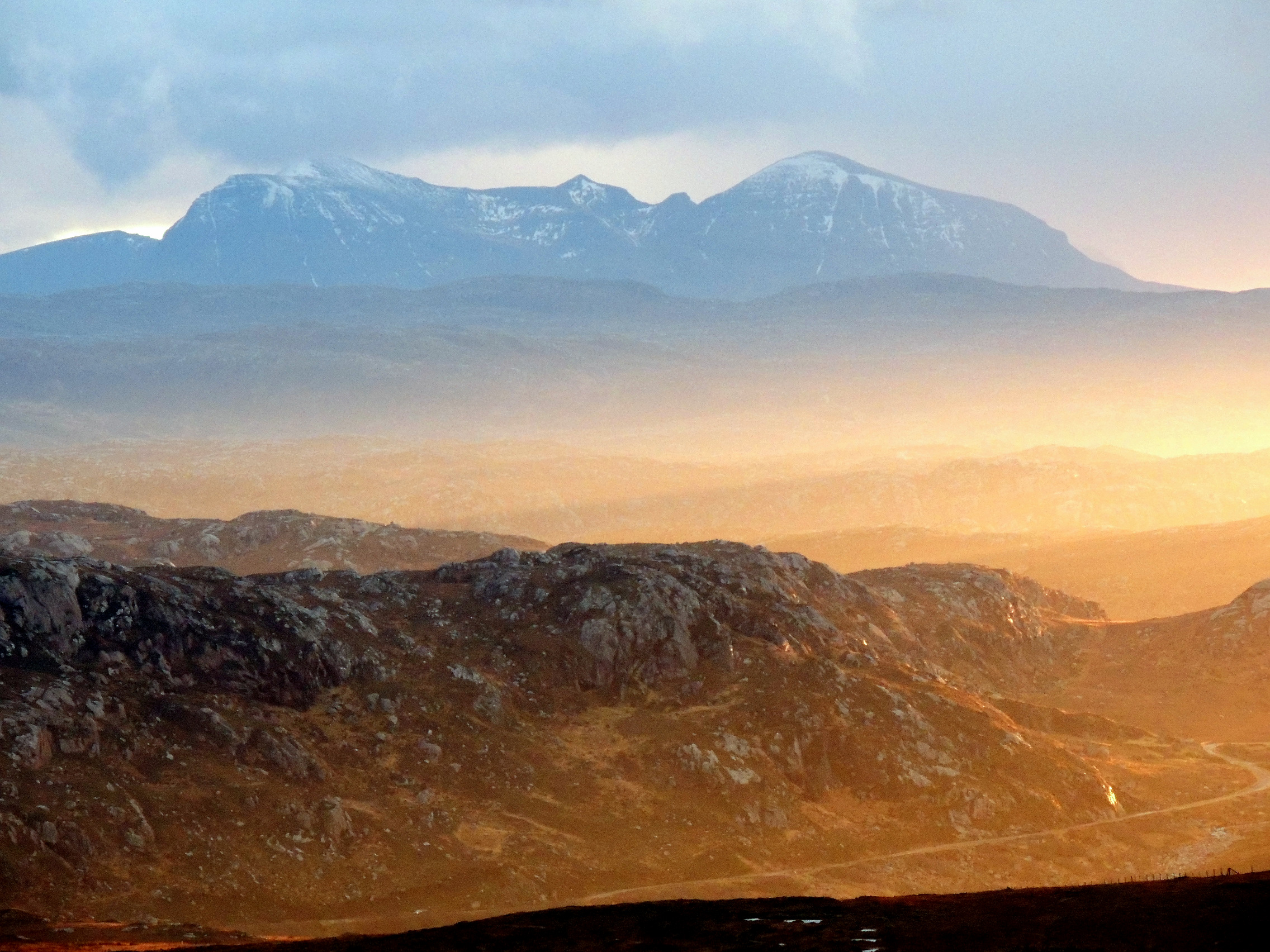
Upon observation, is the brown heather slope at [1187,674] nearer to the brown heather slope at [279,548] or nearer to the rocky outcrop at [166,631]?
the rocky outcrop at [166,631]

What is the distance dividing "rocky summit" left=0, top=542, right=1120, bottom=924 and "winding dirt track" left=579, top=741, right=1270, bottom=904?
0.93m

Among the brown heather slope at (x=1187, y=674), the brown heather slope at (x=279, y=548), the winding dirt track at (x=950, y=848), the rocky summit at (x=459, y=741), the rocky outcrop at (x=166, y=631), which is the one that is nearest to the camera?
the rocky summit at (x=459, y=741)

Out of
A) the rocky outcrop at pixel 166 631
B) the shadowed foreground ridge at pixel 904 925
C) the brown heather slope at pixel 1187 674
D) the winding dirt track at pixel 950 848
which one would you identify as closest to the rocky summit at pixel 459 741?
the rocky outcrop at pixel 166 631

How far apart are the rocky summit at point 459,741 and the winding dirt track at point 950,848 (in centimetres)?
93

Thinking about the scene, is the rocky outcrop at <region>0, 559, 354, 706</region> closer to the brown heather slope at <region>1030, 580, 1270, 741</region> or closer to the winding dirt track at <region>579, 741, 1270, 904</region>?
the winding dirt track at <region>579, 741, 1270, 904</region>

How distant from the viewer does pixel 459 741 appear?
9419 centimetres

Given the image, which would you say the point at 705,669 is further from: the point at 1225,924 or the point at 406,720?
the point at 1225,924

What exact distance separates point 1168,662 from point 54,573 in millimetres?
111517

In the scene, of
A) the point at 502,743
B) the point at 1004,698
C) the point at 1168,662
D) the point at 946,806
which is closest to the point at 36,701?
the point at 502,743

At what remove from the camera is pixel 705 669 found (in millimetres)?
106750

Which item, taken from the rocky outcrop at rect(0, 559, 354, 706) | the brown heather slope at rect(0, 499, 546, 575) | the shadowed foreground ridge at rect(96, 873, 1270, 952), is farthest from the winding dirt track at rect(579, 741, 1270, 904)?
the brown heather slope at rect(0, 499, 546, 575)

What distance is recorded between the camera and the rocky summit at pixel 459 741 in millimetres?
76812

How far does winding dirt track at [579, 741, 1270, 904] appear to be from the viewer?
81125 millimetres

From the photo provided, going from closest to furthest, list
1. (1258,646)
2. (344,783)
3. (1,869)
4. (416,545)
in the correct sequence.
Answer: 1. (1,869)
2. (344,783)
3. (1258,646)
4. (416,545)
